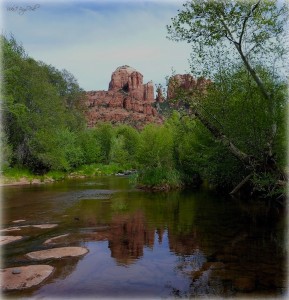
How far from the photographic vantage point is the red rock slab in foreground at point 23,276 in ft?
31.1

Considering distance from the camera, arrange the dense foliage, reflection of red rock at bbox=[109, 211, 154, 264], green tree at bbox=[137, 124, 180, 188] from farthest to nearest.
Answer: green tree at bbox=[137, 124, 180, 188] → the dense foliage → reflection of red rock at bbox=[109, 211, 154, 264]

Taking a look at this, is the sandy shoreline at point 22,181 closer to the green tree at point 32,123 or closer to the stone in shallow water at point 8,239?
the green tree at point 32,123

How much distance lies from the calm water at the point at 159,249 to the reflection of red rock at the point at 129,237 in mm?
35

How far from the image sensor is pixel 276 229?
1619 centimetres

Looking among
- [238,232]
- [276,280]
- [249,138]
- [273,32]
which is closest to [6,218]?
[238,232]

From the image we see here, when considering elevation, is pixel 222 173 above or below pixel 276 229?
above

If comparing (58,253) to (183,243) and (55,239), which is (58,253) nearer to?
(55,239)

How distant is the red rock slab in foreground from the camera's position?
9.47m

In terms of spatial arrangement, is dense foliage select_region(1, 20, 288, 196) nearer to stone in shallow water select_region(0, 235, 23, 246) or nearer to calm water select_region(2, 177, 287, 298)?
calm water select_region(2, 177, 287, 298)

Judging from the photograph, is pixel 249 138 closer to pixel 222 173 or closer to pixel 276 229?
pixel 276 229

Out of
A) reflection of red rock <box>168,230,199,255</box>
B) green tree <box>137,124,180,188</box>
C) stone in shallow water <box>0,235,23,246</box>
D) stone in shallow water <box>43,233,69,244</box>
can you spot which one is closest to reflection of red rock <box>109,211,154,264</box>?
reflection of red rock <box>168,230,199,255</box>

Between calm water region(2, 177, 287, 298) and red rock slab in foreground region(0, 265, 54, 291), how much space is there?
1.00 feet

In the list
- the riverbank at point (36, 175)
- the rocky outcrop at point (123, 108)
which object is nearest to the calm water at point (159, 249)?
the riverbank at point (36, 175)

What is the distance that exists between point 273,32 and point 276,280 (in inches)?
451
